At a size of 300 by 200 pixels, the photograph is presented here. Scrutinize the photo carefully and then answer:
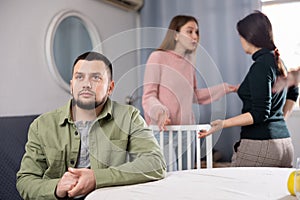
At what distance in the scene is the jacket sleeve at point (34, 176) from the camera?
109 cm

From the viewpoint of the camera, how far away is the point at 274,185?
1.11 meters

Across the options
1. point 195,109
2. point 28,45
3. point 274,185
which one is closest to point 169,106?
point 195,109

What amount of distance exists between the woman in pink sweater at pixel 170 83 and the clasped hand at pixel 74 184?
0.38 m

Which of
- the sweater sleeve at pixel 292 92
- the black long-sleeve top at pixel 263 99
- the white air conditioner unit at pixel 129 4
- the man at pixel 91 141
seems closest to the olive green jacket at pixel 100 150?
the man at pixel 91 141

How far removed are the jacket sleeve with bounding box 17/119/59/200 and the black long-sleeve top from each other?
111 centimetres

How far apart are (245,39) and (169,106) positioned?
0.89m

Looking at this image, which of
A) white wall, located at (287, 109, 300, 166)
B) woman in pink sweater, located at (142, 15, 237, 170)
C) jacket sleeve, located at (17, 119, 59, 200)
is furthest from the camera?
white wall, located at (287, 109, 300, 166)

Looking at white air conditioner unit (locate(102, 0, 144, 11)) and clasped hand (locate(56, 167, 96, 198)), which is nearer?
clasped hand (locate(56, 167, 96, 198))

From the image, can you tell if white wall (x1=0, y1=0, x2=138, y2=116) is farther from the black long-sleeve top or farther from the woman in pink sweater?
the black long-sleeve top

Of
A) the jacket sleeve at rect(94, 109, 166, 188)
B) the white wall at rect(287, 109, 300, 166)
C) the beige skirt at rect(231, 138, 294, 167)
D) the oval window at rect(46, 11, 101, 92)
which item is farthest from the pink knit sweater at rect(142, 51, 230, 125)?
the white wall at rect(287, 109, 300, 166)

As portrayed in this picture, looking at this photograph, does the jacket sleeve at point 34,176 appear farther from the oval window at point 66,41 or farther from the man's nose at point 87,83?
the oval window at point 66,41

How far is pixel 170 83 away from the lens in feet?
4.52

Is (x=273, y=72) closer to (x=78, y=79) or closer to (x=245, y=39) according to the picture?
(x=245, y=39)

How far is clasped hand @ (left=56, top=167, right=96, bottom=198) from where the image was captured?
1.04 metres
